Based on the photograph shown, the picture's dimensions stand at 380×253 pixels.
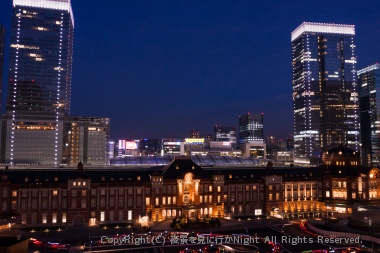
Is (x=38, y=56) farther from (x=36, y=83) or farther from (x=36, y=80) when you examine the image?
(x=36, y=83)

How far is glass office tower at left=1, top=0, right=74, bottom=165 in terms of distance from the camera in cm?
18489

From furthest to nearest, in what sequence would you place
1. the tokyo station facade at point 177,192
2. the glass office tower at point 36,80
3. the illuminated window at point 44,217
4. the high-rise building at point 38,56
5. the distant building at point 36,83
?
the high-rise building at point 38,56
the glass office tower at point 36,80
the distant building at point 36,83
the tokyo station facade at point 177,192
the illuminated window at point 44,217

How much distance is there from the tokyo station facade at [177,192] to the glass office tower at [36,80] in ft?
344

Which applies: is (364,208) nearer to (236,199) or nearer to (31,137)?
(236,199)

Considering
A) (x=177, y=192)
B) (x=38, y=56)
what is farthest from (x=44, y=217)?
(x=38, y=56)

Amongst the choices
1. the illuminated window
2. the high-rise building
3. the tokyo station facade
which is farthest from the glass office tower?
the illuminated window

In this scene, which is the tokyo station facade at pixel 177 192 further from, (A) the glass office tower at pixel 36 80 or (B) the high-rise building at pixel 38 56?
(B) the high-rise building at pixel 38 56

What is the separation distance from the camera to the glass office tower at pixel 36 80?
185 m

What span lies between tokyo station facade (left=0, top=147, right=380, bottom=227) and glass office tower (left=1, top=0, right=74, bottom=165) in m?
105

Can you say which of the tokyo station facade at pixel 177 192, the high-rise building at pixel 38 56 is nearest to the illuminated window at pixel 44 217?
the tokyo station facade at pixel 177 192

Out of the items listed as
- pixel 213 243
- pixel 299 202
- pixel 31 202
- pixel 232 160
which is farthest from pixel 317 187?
Result: pixel 31 202

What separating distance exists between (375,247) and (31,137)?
563 feet

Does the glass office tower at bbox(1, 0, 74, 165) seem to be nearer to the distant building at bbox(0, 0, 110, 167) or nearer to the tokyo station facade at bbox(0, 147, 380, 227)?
the distant building at bbox(0, 0, 110, 167)

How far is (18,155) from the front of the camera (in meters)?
183
